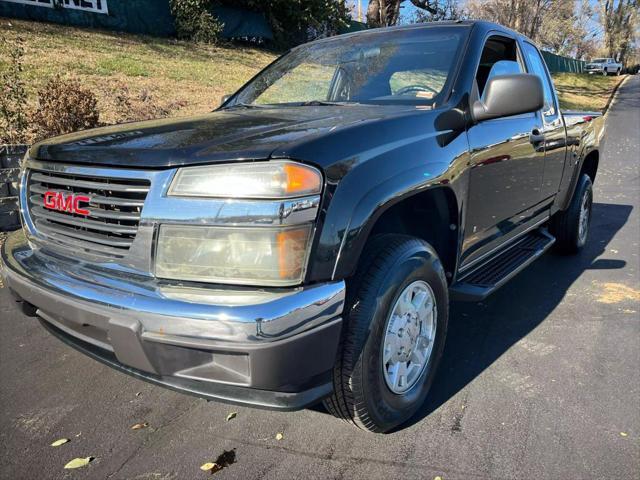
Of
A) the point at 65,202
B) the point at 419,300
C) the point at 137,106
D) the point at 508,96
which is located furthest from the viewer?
the point at 137,106

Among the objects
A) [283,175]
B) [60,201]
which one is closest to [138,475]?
[60,201]

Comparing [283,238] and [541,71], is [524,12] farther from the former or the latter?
[283,238]

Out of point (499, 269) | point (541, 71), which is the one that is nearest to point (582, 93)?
point (541, 71)

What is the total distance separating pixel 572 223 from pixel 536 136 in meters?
1.75

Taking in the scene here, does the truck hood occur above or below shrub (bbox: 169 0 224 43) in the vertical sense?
below

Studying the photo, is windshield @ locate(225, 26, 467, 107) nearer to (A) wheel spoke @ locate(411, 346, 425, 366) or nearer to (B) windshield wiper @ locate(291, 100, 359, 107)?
(B) windshield wiper @ locate(291, 100, 359, 107)

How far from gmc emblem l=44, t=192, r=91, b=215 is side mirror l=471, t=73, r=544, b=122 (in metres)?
2.00

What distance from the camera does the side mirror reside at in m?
2.69

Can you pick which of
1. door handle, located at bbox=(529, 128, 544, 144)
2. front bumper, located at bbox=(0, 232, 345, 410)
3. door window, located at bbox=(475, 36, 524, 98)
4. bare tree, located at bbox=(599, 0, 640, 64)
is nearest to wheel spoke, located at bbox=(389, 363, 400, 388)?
front bumper, located at bbox=(0, 232, 345, 410)

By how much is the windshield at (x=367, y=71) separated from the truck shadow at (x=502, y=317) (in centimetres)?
154

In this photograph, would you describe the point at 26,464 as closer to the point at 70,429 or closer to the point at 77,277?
the point at 70,429

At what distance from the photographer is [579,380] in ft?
9.53

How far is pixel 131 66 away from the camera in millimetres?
11539

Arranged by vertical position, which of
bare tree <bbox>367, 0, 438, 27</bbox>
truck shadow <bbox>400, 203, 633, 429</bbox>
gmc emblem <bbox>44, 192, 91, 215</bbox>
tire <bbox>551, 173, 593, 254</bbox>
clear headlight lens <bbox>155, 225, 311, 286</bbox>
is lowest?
truck shadow <bbox>400, 203, 633, 429</bbox>
